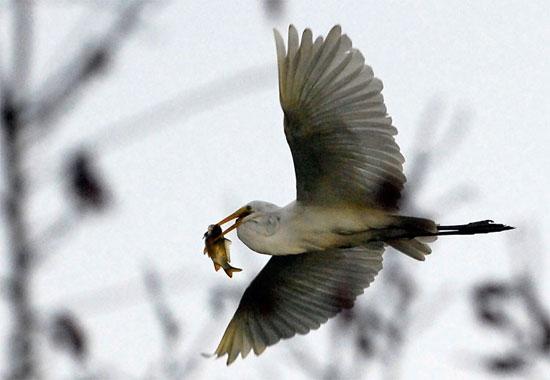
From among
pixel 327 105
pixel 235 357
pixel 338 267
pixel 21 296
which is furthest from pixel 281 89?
pixel 21 296

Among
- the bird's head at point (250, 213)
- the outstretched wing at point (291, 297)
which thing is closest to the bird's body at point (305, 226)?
the bird's head at point (250, 213)

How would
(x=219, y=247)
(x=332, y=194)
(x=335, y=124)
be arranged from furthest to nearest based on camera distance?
(x=332, y=194)
(x=219, y=247)
(x=335, y=124)

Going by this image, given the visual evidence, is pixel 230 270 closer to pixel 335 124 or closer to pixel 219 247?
pixel 219 247

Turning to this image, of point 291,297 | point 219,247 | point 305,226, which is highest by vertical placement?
point 219,247

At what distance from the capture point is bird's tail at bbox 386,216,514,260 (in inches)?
229

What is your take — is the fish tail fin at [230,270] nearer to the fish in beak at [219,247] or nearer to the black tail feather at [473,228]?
the fish in beak at [219,247]

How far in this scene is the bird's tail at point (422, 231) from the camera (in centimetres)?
583

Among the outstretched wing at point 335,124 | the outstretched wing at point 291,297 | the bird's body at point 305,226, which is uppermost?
the outstretched wing at point 335,124

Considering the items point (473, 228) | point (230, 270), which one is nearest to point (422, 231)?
point (473, 228)

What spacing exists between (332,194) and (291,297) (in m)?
1.14

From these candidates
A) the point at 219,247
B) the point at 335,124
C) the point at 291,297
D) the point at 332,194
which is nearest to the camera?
the point at 335,124

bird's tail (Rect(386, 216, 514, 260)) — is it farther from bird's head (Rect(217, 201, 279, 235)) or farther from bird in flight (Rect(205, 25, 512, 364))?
bird's head (Rect(217, 201, 279, 235))

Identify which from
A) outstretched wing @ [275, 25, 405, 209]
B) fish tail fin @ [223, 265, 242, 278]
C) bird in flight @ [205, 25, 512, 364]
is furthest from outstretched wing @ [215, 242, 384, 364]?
fish tail fin @ [223, 265, 242, 278]

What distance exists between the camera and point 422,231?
229 inches
